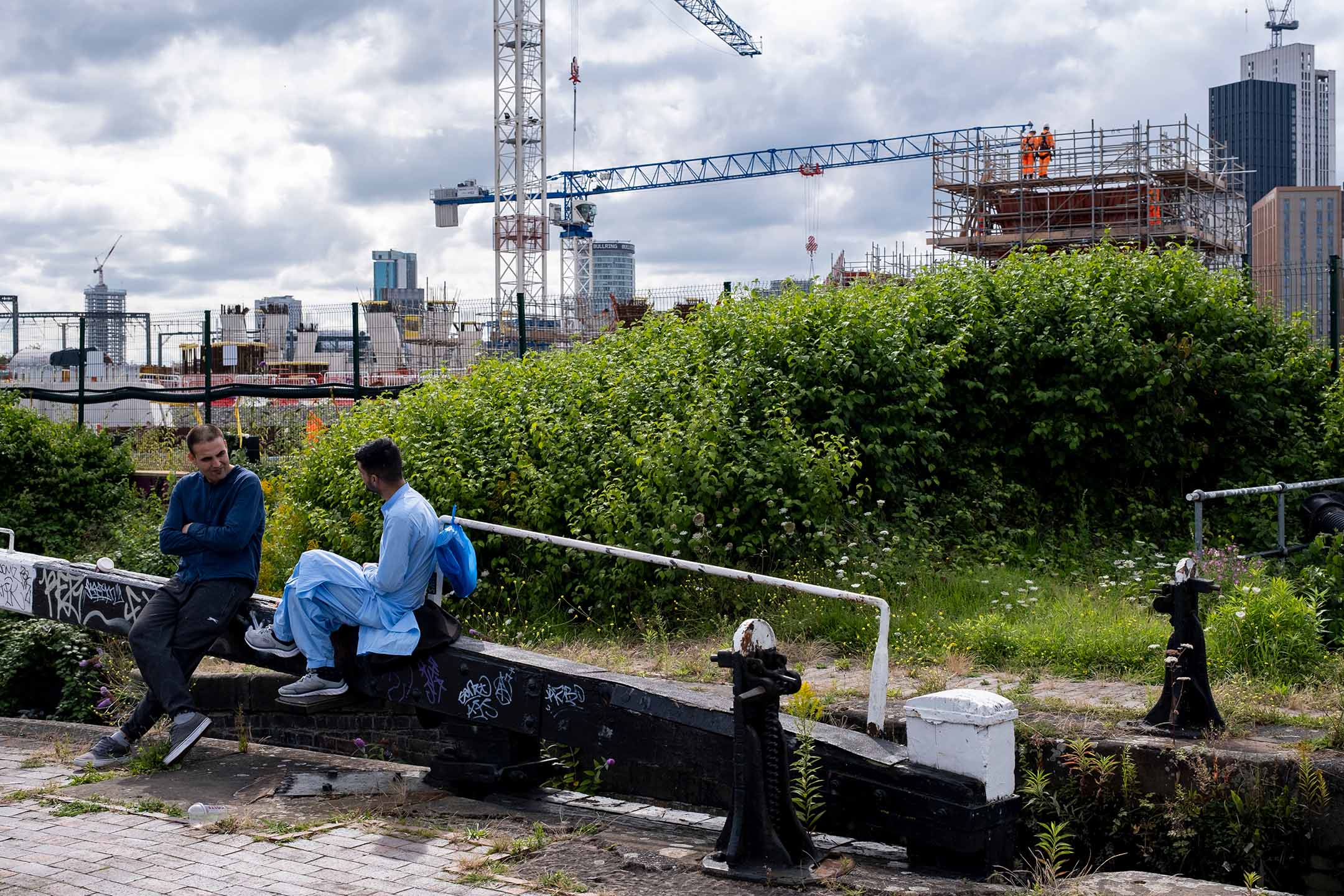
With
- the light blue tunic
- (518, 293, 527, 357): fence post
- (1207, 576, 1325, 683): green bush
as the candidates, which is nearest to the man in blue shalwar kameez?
the light blue tunic

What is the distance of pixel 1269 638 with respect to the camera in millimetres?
7180

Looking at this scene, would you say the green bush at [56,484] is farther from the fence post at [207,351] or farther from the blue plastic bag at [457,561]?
the blue plastic bag at [457,561]

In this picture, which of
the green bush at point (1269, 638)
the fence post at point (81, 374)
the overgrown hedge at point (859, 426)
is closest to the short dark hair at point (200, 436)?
the overgrown hedge at point (859, 426)

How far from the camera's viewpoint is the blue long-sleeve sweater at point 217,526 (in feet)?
22.0

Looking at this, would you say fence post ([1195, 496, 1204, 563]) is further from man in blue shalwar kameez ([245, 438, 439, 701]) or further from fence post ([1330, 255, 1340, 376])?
man in blue shalwar kameez ([245, 438, 439, 701])

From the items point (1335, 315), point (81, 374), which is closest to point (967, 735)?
point (1335, 315)

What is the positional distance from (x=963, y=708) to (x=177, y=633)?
428 centimetres

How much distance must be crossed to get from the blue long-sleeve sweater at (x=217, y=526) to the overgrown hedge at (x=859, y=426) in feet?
9.73

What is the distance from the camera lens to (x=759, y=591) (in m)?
9.11

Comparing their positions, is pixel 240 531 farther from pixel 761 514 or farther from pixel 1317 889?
pixel 1317 889

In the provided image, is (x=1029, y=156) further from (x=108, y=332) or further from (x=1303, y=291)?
(x=108, y=332)

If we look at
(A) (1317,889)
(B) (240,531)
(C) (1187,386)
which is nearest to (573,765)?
(B) (240,531)

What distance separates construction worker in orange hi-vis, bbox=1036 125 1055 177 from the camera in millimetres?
34562

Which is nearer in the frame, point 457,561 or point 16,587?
point 457,561
